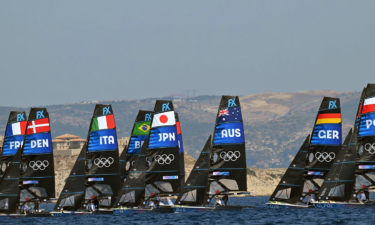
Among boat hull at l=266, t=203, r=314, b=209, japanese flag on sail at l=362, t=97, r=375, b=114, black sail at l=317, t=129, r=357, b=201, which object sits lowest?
boat hull at l=266, t=203, r=314, b=209

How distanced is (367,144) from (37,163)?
90.1 ft

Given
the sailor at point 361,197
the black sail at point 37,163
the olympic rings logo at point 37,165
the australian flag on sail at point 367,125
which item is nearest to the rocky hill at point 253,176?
the black sail at point 37,163

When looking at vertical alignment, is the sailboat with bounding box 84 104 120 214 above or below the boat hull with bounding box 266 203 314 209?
above

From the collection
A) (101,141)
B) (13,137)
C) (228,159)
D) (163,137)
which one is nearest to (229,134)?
(228,159)

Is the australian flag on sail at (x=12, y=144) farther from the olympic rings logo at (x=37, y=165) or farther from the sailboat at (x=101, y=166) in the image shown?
the sailboat at (x=101, y=166)

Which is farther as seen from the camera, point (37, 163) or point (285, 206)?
point (285, 206)

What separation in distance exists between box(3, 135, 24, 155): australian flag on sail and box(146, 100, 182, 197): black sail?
13.7 meters

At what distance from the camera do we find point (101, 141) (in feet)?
191

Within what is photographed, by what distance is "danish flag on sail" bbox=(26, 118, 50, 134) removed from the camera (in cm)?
5804

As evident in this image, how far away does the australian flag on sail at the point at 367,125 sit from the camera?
53.5 metres

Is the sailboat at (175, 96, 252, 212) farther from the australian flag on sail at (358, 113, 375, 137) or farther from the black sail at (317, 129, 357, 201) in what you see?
the australian flag on sail at (358, 113, 375, 137)

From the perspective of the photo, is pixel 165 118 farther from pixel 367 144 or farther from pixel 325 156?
pixel 367 144

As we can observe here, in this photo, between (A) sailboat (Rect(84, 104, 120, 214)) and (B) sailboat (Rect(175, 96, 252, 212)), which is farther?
(A) sailboat (Rect(84, 104, 120, 214))

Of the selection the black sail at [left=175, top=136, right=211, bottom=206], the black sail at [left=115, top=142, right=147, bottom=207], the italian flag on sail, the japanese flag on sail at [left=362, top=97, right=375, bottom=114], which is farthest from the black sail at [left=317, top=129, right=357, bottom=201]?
the italian flag on sail
